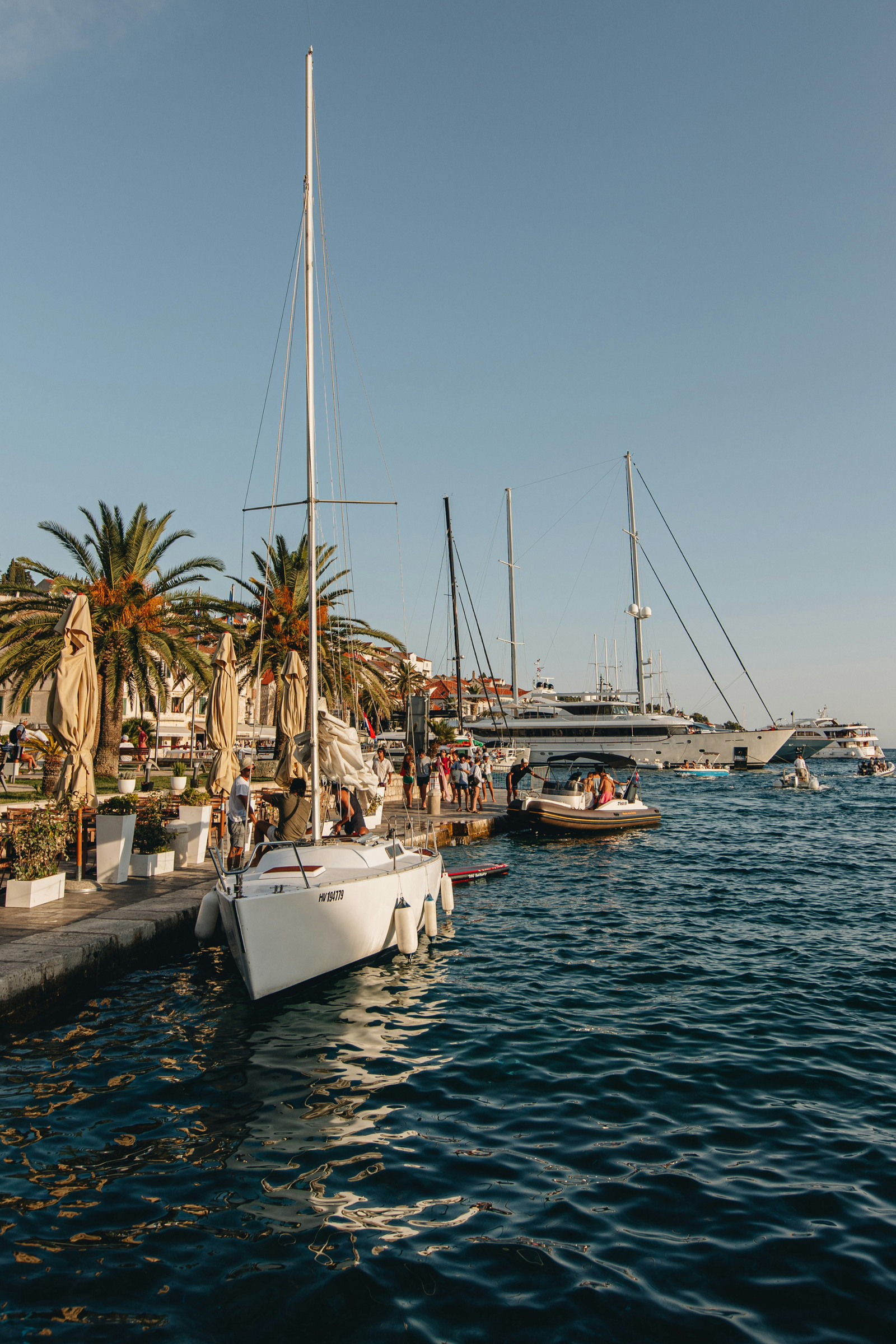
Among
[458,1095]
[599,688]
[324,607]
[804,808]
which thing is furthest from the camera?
[599,688]

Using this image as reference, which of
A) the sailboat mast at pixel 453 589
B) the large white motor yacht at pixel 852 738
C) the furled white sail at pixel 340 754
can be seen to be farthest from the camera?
the large white motor yacht at pixel 852 738

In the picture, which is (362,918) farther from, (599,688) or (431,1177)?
(599,688)

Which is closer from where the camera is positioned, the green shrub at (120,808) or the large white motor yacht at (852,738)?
the green shrub at (120,808)

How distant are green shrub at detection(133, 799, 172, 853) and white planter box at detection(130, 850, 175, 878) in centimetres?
9

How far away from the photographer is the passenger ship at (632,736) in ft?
199

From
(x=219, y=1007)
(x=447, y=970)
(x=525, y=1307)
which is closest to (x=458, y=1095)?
(x=525, y=1307)

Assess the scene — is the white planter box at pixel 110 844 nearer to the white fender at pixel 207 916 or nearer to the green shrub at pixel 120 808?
the green shrub at pixel 120 808

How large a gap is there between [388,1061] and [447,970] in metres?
3.19

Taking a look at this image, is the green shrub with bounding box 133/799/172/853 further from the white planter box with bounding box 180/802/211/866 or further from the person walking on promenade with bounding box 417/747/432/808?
the person walking on promenade with bounding box 417/747/432/808

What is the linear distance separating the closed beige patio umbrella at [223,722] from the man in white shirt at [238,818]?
1.30 metres

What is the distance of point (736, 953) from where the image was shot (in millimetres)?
11156

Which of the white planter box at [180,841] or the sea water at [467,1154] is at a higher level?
the white planter box at [180,841]

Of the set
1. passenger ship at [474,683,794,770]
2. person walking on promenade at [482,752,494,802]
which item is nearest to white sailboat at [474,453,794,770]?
passenger ship at [474,683,794,770]

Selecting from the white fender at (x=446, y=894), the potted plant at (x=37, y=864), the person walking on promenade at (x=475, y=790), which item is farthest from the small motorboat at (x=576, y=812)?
the potted plant at (x=37, y=864)
